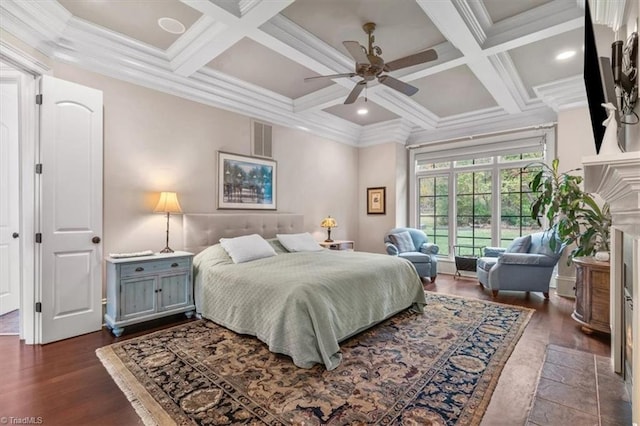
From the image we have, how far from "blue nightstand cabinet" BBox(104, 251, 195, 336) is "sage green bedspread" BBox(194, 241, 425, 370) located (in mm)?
179

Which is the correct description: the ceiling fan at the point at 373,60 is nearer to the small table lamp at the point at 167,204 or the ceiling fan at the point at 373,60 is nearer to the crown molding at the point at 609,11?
the crown molding at the point at 609,11

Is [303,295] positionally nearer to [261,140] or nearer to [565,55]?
[261,140]

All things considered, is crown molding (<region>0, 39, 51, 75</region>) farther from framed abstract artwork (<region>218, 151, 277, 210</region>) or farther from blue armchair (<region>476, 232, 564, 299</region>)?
blue armchair (<region>476, 232, 564, 299</region>)

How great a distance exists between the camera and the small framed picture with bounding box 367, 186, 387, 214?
21.5 ft

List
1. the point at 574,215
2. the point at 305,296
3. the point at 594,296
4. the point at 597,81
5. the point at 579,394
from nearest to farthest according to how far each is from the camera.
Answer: the point at 597,81 → the point at 579,394 → the point at 305,296 → the point at 594,296 → the point at 574,215

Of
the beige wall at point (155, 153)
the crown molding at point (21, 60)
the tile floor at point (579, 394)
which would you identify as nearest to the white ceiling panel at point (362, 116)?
the beige wall at point (155, 153)

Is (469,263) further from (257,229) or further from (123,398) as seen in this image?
(123,398)

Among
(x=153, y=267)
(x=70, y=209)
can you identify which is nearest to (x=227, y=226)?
(x=153, y=267)

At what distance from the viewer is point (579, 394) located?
1912 millimetres

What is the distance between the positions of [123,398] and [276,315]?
3.68 feet

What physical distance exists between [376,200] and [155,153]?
4.32 metres

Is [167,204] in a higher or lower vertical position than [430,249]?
higher

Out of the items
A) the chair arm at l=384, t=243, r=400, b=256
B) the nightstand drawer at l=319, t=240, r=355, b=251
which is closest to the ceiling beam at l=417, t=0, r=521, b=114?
the chair arm at l=384, t=243, r=400, b=256

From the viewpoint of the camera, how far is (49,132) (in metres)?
2.93
